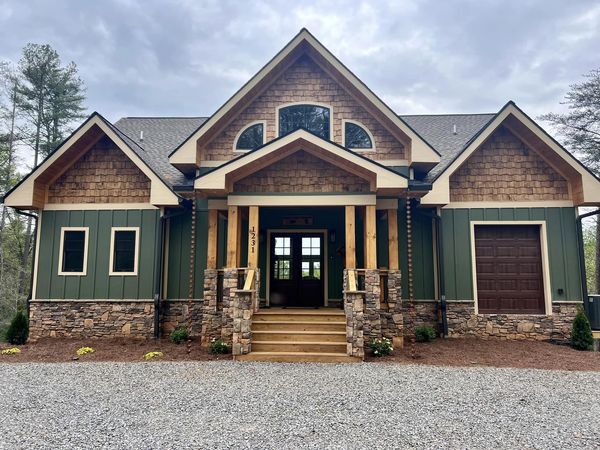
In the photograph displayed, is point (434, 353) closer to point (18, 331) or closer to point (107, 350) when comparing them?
point (107, 350)

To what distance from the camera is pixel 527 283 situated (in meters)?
8.82

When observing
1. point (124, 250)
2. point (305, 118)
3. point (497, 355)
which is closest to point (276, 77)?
point (305, 118)

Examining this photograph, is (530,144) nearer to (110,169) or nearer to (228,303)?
(228,303)

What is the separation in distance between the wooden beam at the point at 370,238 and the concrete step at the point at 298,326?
135 centimetres

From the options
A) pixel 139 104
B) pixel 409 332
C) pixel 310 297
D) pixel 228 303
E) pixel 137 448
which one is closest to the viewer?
pixel 137 448

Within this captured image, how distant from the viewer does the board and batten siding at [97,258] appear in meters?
9.02

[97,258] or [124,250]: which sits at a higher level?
[124,250]

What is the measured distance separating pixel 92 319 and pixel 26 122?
13631 millimetres

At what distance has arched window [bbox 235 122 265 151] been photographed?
9180 mm

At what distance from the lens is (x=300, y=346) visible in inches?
268

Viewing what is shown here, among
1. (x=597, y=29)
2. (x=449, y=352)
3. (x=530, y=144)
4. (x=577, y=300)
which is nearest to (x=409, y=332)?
(x=449, y=352)

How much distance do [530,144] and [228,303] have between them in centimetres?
821

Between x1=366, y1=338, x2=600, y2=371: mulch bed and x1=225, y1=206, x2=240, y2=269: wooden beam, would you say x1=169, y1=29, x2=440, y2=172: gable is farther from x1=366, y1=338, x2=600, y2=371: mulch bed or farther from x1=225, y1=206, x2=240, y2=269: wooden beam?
x1=366, y1=338, x2=600, y2=371: mulch bed

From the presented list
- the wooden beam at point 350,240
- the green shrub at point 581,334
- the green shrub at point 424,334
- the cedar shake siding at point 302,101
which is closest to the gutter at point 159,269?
the cedar shake siding at point 302,101
